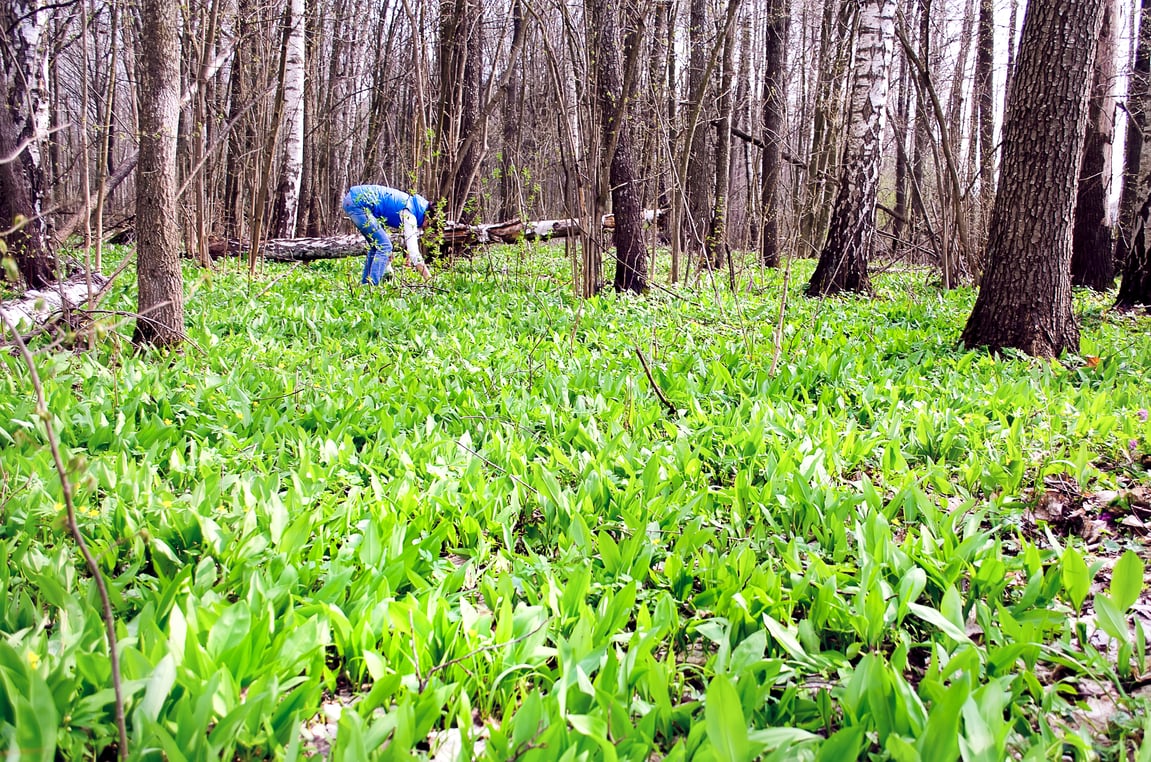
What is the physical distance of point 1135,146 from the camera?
12.7 meters

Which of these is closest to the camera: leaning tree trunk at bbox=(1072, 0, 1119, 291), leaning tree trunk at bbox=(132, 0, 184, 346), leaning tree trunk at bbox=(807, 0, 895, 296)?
leaning tree trunk at bbox=(132, 0, 184, 346)

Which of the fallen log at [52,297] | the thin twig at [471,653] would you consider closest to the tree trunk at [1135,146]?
the thin twig at [471,653]

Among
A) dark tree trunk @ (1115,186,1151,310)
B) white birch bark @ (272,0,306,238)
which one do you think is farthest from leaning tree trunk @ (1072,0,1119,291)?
white birch bark @ (272,0,306,238)

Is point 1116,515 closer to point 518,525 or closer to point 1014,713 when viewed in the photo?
point 1014,713

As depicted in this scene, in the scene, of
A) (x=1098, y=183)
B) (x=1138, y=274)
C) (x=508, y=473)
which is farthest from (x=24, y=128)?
(x=1098, y=183)

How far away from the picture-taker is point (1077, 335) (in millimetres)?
5113

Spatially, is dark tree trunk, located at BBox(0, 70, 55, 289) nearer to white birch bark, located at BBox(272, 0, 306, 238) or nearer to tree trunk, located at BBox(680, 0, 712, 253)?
white birch bark, located at BBox(272, 0, 306, 238)

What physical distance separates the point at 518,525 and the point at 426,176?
6.98 metres

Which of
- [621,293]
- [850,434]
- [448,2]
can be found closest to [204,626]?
[850,434]

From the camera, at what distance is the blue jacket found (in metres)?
7.77

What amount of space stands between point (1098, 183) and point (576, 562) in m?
10.2

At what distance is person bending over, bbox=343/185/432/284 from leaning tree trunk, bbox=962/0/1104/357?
522cm

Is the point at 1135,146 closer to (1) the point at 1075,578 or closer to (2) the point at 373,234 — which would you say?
(2) the point at 373,234

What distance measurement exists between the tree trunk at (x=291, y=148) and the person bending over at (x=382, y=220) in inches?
164
